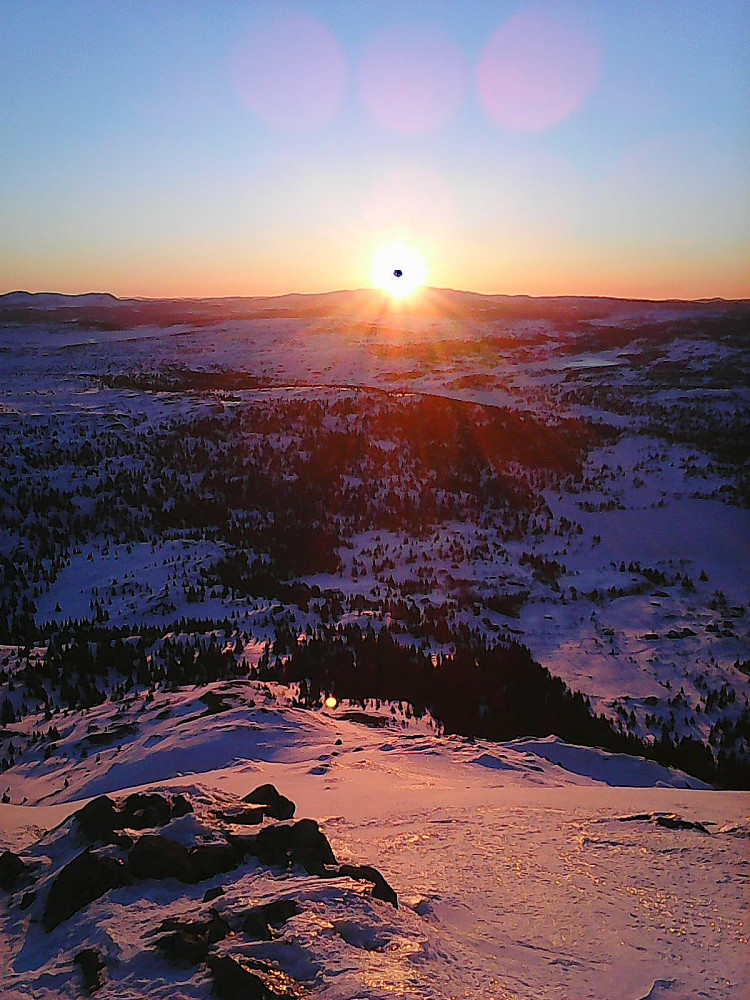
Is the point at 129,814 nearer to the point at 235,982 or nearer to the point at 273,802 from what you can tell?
the point at 273,802

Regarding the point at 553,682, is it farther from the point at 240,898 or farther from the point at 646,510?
the point at 646,510

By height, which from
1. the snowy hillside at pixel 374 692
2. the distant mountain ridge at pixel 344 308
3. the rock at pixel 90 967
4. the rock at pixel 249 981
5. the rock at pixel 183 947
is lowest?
the snowy hillside at pixel 374 692

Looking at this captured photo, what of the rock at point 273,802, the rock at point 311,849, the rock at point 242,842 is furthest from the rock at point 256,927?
the rock at point 273,802

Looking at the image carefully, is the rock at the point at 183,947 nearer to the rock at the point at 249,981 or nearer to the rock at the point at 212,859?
the rock at the point at 249,981

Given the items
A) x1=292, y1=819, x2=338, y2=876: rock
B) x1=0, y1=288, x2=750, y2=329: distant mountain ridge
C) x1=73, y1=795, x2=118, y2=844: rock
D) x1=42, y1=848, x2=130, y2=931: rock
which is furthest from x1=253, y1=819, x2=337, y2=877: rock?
x1=0, y1=288, x2=750, y2=329: distant mountain ridge

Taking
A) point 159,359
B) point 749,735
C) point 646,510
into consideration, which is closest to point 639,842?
point 749,735

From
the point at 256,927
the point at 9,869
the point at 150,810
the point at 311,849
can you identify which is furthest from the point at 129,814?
the point at 256,927

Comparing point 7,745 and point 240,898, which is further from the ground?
point 240,898
